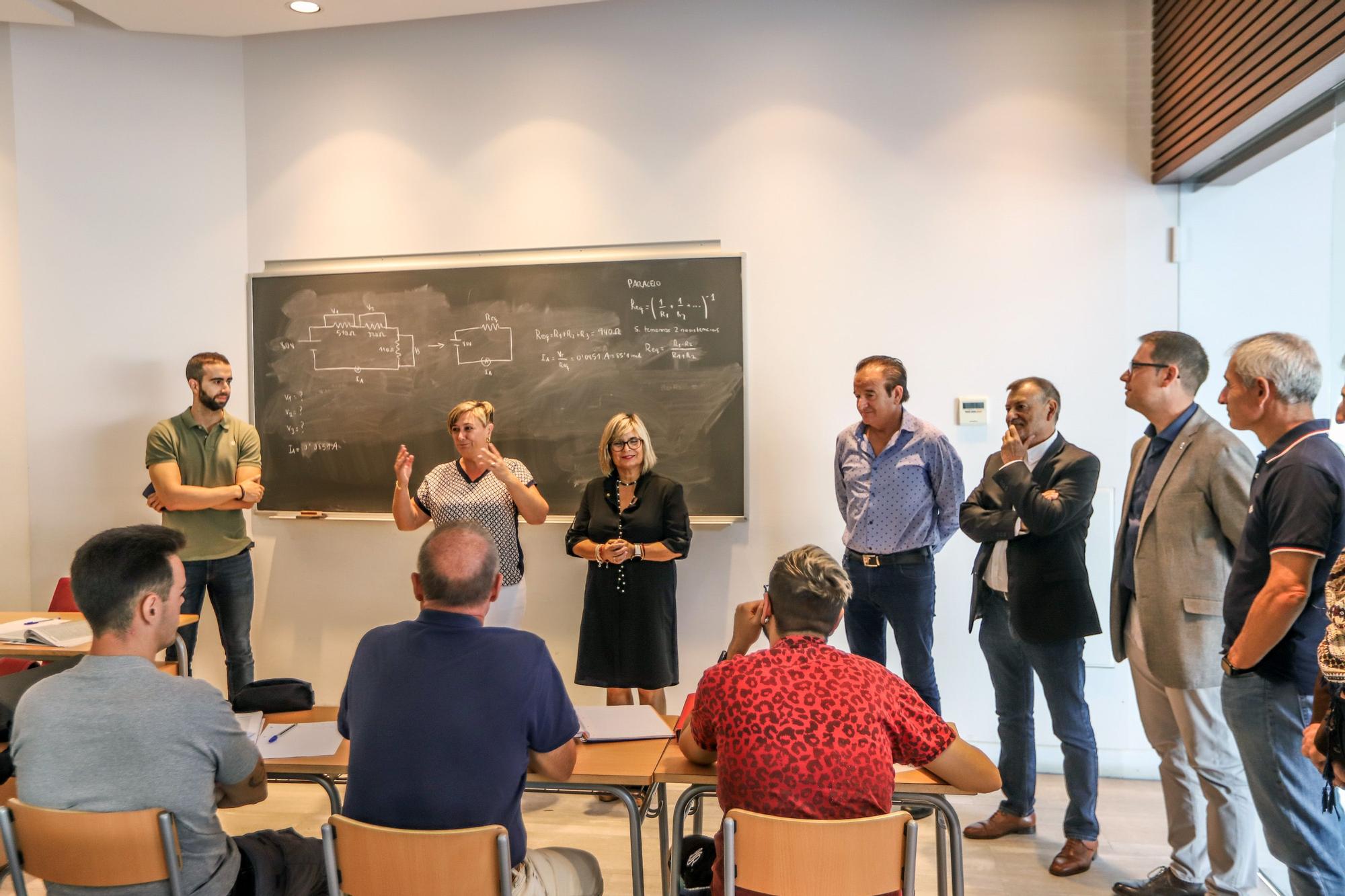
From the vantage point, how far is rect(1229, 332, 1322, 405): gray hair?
7.40 feet

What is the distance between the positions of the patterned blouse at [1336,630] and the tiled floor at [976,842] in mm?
1569

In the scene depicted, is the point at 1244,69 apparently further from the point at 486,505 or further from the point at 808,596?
the point at 486,505

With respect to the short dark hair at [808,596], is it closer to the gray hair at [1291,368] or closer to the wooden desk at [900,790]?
the wooden desk at [900,790]

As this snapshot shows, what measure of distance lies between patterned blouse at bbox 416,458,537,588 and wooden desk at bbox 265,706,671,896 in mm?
1498

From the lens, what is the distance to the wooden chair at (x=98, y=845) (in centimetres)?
176

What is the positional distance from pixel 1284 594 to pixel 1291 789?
0.56 m

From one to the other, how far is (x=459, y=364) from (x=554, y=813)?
7.01 feet

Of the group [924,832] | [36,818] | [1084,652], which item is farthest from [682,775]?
[1084,652]

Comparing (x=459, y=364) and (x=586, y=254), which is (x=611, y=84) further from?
(x=459, y=364)

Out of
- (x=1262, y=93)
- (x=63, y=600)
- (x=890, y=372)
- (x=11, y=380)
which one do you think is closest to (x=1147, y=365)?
(x=890, y=372)

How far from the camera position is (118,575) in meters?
1.93

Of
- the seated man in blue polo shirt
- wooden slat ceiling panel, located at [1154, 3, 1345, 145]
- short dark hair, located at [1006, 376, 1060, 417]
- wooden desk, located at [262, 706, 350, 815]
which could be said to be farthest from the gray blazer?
wooden desk, located at [262, 706, 350, 815]

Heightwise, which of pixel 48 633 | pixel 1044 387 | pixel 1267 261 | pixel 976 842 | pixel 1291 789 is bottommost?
pixel 976 842

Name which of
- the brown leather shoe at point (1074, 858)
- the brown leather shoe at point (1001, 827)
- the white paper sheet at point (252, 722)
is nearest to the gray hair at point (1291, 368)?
the brown leather shoe at point (1074, 858)
